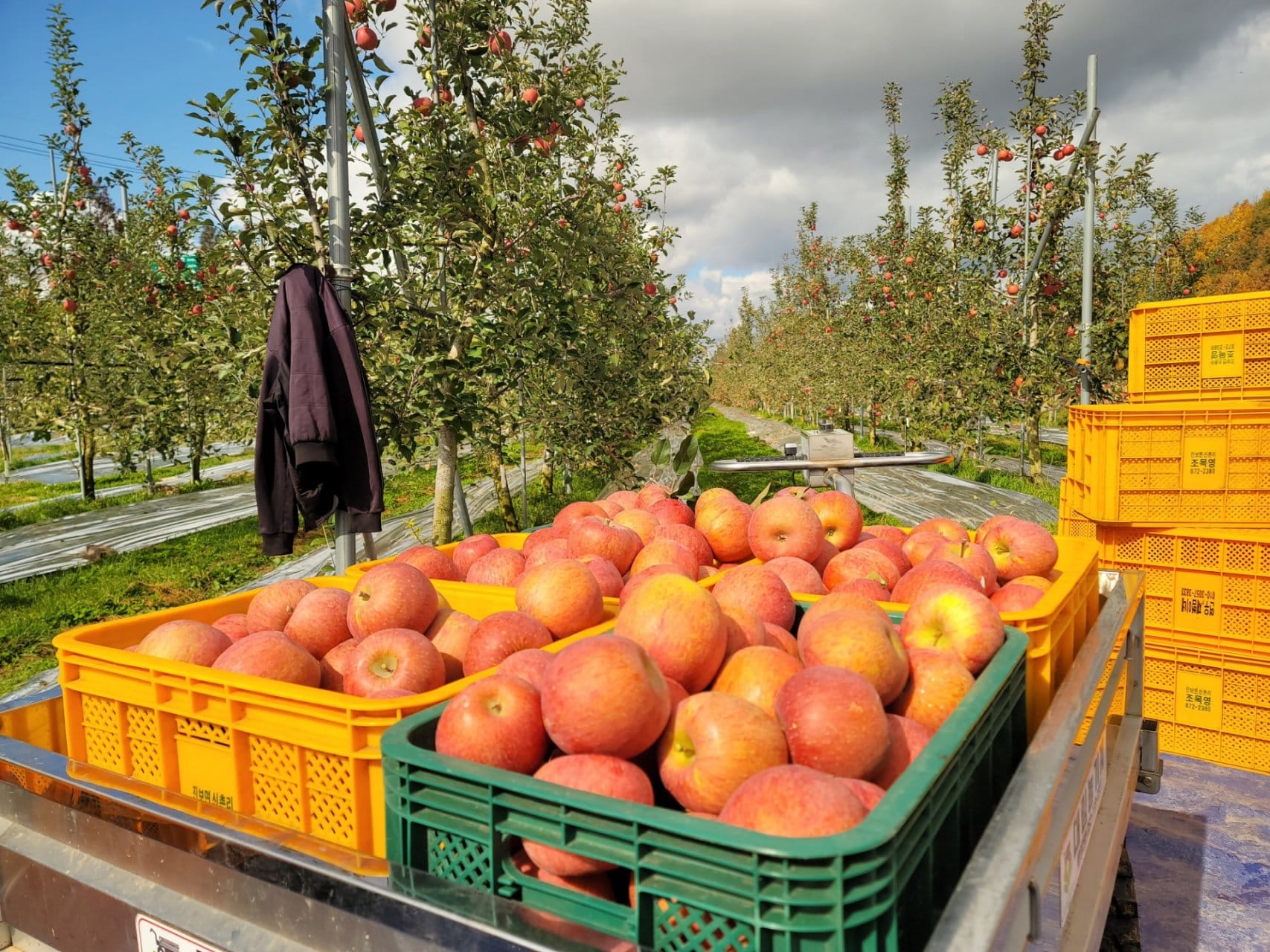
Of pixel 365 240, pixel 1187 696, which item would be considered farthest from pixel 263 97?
pixel 1187 696

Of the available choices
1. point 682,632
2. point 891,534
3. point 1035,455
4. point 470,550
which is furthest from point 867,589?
point 1035,455

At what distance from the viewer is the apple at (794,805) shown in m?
1.03

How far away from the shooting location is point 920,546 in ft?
8.46

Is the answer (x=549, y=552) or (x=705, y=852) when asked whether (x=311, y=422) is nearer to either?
(x=549, y=552)

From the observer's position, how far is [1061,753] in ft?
4.34

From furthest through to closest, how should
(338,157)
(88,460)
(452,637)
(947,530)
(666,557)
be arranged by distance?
1. (88,460)
2. (338,157)
3. (947,530)
4. (666,557)
5. (452,637)

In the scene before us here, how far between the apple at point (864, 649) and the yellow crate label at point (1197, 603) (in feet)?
10.8

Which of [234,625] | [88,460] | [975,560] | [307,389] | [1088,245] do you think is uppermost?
[1088,245]

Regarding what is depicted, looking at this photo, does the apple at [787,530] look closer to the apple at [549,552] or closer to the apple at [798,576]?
the apple at [798,576]

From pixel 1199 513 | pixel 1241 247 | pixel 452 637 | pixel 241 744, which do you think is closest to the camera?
pixel 241 744

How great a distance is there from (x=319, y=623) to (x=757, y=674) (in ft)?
3.95

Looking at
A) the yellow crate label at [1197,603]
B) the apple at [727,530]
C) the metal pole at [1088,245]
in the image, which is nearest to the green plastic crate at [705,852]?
the apple at [727,530]

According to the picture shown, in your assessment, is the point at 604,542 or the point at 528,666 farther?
the point at 604,542

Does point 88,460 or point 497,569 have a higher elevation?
point 497,569
